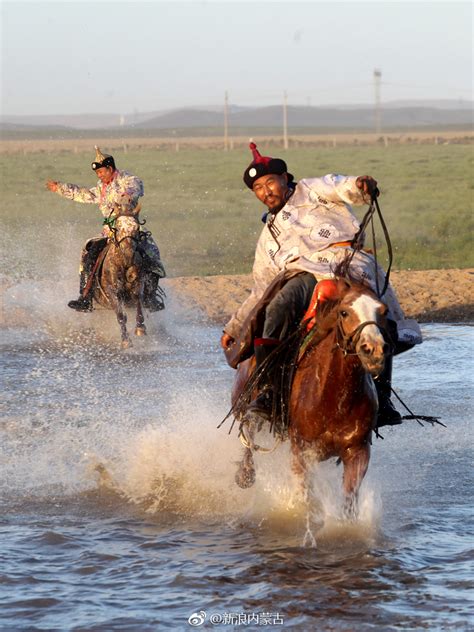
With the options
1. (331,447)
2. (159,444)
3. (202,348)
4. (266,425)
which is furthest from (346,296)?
(202,348)

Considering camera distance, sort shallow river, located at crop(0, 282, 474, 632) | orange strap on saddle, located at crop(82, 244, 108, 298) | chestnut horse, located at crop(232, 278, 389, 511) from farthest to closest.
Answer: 1. orange strap on saddle, located at crop(82, 244, 108, 298)
2. chestnut horse, located at crop(232, 278, 389, 511)
3. shallow river, located at crop(0, 282, 474, 632)

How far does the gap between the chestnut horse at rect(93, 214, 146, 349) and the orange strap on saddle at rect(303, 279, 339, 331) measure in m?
9.06

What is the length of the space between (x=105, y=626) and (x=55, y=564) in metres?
1.11

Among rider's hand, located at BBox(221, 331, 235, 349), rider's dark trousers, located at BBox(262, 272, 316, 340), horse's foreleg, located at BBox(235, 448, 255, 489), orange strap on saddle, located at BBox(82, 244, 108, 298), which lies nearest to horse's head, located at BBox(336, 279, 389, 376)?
rider's dark trousers, located at BBox(262, 272, 316, 340)

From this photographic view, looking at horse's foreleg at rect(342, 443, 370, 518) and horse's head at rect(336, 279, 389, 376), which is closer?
horse's head at rect(336, 279, 389, 376)

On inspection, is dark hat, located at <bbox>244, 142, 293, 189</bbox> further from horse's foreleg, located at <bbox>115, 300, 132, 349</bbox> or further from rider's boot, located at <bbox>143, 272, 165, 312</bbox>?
rider's boot, located at <bbox>143, 272, 165, 312</bbox>

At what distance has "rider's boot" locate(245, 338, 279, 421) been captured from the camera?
7.93 meters

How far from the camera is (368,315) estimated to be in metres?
6.97

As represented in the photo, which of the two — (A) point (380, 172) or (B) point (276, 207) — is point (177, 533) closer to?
(B) point (276, 207)

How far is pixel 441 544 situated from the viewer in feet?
25.5

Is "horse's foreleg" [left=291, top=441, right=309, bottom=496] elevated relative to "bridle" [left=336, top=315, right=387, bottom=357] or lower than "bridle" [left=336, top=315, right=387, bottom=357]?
lower

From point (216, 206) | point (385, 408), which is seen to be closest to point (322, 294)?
point (385, 408)

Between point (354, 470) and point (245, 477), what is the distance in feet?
3.96

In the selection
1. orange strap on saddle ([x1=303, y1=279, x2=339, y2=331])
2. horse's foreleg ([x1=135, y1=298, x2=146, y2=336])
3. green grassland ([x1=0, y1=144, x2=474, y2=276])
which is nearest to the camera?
orange strap on saddle ([x1=303, y1=279, x2=339, y2=331])
